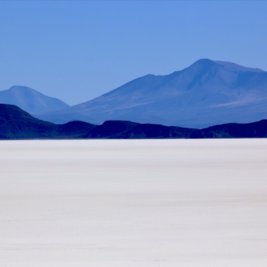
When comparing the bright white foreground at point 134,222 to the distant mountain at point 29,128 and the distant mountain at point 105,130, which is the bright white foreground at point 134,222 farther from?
A: the distant mountain at point 29,128

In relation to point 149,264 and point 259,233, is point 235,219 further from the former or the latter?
point 149,264

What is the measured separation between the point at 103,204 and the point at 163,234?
4017mm

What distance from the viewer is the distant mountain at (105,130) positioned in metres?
150

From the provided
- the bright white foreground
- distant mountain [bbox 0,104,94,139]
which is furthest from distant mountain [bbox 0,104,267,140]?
the bright white foreground

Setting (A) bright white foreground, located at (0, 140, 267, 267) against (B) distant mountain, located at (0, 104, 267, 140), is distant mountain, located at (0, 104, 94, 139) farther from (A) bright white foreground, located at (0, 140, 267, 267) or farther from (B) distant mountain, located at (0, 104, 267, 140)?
(A) bright white foreground, located at (0, 140, 267, 267)

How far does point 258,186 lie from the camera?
59.4ft

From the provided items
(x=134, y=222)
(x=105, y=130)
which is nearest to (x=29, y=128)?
(x=105, y=130)

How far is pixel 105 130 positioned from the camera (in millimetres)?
161625

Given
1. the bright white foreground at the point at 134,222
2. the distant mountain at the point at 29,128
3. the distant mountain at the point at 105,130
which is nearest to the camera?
the bright white foreground at the point at 134,222

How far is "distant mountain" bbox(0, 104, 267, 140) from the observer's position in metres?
150

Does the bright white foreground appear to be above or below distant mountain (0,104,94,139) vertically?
below

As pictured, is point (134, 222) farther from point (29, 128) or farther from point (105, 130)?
point (29, 128)

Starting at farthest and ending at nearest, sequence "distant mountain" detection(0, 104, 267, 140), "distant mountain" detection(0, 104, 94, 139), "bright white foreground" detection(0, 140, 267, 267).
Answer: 1. "distant mountain" detection(0, 104, 94, 139)
2. "distant mountain" detection(0, 104, 267, 140)
3. "bright white foreground" detection(0, 140, 267, 267)

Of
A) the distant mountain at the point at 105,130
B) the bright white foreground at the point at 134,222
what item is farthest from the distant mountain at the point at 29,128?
the bright white foreground at the point at 134,222
